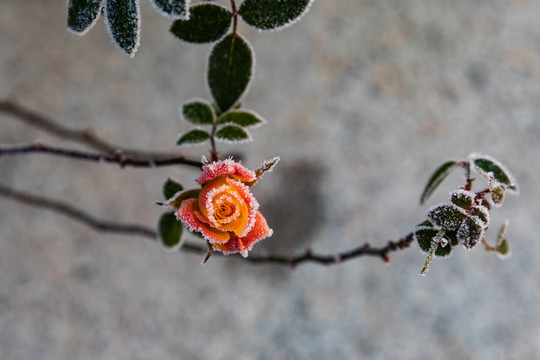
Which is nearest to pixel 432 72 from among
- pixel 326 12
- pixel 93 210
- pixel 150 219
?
pixel 326 12

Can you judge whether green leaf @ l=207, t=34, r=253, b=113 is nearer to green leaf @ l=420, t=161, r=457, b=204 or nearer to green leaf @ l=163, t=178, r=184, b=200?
green leaf @ l=163, t=178, r=184, b=200

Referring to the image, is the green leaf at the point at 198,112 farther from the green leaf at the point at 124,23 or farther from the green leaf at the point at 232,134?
the green leaf at the point at 124,23

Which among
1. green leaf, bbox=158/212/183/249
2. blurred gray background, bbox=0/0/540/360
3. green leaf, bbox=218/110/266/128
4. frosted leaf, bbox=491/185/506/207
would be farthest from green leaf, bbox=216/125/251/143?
blurred gray background, bbox=0/0/540/360

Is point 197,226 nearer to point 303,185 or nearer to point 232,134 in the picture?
point 232,134

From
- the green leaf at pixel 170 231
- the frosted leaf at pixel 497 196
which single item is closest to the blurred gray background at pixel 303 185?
the green leaf at pixel 170 231

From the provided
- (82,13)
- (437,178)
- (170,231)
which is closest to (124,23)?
(82,13)
